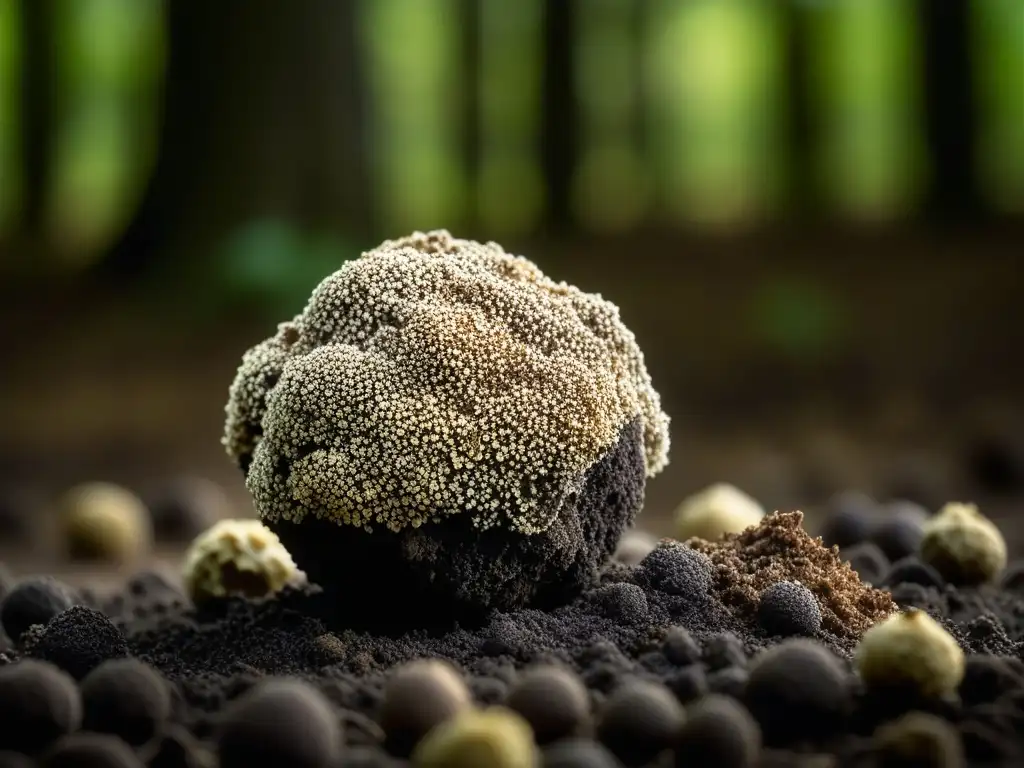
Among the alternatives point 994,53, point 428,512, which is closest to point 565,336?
point 428,512

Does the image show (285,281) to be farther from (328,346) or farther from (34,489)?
(328,346)

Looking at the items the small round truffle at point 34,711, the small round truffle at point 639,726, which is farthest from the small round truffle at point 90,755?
the small round truffle at point 639,726

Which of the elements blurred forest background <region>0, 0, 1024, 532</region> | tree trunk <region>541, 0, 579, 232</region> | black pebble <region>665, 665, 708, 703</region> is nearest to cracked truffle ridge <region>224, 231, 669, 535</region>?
black pebble <region>665, 665, 708, 703</region>

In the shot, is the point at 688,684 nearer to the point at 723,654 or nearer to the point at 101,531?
the point at 723,654

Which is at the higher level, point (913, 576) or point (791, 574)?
point (913, 576)

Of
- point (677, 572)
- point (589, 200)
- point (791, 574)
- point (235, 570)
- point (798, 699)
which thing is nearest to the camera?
point (798, 699)

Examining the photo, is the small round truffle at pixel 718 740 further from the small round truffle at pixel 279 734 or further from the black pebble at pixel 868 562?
the black pebble at pixel 868 562

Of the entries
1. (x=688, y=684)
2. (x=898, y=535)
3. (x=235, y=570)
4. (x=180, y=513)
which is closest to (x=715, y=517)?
(x=898, y=535)
